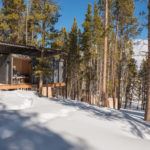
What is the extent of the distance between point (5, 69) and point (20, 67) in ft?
15.6

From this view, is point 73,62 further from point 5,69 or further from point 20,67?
point 5,69

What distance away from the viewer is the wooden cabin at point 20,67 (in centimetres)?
2225

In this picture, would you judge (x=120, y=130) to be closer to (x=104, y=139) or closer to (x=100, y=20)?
(x=104, y=139)

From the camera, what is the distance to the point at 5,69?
2244 cm

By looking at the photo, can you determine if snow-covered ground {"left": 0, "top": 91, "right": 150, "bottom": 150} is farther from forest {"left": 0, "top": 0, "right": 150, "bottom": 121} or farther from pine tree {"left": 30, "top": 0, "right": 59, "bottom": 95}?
forest {"left": 0, "top": 0, "right": 150, "bottom": 121}

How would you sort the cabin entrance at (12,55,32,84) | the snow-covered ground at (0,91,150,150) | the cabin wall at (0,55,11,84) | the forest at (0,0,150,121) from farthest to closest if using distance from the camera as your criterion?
the forest at (0,0,150,121), the cabin entrance at (12,55,32,84), the cabin wall at (0,55,11,84), the snow-covered ground at (0,91,150,150)

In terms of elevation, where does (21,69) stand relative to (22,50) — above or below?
below

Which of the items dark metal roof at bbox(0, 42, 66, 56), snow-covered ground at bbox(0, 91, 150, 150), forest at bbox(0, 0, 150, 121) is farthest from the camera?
forest at bbox(0, 0, 150, 121)

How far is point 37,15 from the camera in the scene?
2220 centimetres

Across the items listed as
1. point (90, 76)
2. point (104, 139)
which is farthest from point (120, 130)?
point (90, 76)

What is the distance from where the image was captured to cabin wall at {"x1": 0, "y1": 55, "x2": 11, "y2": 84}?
22391 millimetres

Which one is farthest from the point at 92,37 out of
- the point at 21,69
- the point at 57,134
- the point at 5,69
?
the point at 57,134

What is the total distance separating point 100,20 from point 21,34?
31.7 ft

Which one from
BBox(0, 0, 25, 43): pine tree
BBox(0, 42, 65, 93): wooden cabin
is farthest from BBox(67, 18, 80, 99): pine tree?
BBox(0, 42, 65, 93): wooden cabin
